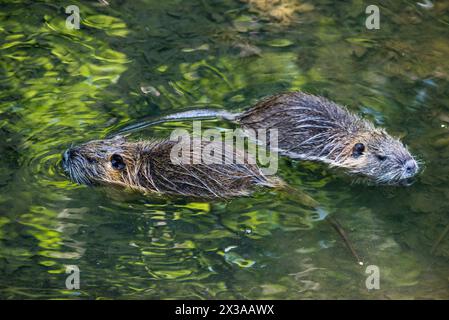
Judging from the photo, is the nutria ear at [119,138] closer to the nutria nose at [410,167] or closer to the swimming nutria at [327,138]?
the swimming nutria at [327,138]

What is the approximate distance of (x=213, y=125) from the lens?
5547 mm

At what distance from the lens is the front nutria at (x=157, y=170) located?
4.87 m

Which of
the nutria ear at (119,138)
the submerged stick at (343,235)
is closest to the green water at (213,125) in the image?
the submerged stick at (343,235)

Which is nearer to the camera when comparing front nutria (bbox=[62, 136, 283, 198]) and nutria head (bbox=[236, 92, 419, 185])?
front nutria (bbox=[62, 136, 283, 198])

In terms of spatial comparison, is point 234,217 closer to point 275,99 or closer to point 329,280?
point 329,280

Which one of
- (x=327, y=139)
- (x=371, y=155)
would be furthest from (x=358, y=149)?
(x=327, y=139)

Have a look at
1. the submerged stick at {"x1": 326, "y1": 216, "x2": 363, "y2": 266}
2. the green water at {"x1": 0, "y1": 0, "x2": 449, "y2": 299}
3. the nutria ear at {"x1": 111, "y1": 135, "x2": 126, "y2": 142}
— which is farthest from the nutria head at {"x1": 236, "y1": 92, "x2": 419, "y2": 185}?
the nutria ear at {"x1": 111, "y1": 135, "x2": 126, "y2": 142}

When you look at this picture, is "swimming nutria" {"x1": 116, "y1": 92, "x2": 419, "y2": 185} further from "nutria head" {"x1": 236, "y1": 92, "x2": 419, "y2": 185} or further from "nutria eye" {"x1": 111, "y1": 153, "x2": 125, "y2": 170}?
"nutria eye" {"x1": 111, "y1": 153, "x2": 125, "y2": 170}

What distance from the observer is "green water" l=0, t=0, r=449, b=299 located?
4.38 m

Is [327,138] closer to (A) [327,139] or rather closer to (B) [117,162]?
(A) [327,139]

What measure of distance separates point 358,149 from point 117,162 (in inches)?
65.9

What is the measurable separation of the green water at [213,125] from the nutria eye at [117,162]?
0.24 meters

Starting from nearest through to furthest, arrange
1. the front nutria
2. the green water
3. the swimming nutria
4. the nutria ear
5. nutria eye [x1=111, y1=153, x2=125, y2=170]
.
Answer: the green water < the front nutria < nutria eye [x1=111, y1=153, x2=125, y2=170] < the nutria ear < the swimming nutria
